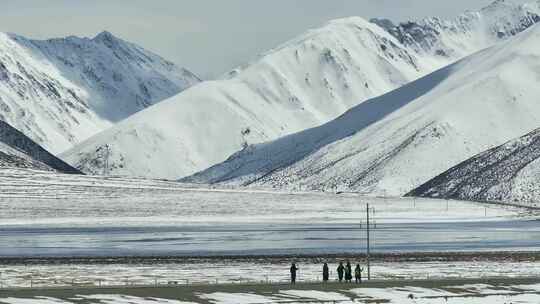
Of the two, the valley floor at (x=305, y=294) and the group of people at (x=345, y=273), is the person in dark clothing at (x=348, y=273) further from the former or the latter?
the valley floor at (x=305, y=294)

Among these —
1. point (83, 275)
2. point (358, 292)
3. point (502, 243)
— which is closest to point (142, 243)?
point (502, 243)

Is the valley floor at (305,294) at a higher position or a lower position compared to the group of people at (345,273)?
lower

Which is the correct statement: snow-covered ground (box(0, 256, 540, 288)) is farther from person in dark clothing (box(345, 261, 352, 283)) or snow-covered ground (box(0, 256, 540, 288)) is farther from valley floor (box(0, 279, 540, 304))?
valley floor (box(0, 279, 540, 304))

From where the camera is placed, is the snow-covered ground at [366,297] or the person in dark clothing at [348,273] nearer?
the snow-covered ground at [366,297]

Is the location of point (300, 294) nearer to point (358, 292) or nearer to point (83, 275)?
point (358, 292)

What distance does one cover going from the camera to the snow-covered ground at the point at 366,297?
318 feet

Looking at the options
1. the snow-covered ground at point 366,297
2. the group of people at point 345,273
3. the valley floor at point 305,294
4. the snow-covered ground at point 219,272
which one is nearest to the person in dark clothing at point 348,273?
the group of people at point 345,273

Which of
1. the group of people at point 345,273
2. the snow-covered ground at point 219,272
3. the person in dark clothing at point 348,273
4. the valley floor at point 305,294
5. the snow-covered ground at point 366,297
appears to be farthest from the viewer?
the snow-covered ground at point 219,272

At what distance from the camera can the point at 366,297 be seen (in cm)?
10275

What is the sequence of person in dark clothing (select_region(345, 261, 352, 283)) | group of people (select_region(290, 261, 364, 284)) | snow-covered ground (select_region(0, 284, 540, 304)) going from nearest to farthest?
snow-covered ground (select_region(0, 284, 540, 304)), group of people (select_region(290, 261, 364, 284)), person in dark clothing (select_region(345, 261, 352, 283))

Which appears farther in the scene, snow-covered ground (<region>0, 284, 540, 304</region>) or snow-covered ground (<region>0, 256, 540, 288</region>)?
snow-covered ground (<region>0, 256, 540, 288</region>)

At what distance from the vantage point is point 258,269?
443ft

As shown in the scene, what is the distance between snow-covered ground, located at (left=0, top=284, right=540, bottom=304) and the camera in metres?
96.9

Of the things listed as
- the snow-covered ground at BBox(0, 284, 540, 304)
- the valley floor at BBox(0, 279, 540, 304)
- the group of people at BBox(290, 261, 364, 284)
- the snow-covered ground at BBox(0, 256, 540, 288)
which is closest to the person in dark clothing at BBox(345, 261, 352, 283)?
the group of people at BBox(290, 261, 364, 284)
